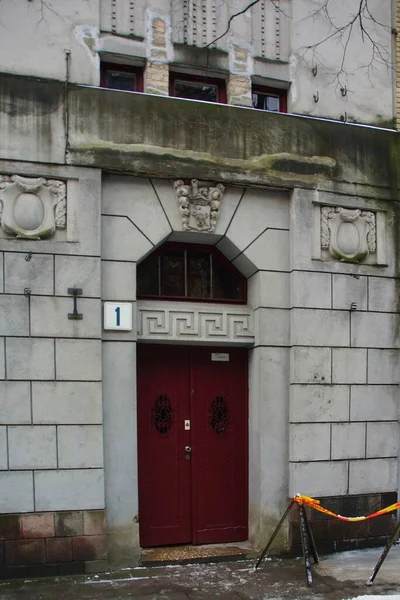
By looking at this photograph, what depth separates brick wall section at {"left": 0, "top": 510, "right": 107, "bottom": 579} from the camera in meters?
7.57

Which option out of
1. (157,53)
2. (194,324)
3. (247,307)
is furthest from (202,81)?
(194,324)

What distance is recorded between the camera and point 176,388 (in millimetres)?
8961

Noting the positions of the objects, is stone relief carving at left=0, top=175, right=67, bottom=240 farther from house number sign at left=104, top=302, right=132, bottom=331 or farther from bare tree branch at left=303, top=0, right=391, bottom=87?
bare tree branch at left=303, top=0, right=391, bottom=87

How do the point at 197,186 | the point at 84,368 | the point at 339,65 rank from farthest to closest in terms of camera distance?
the point at 339,65 < the point at 197,186 < the point at 84,368

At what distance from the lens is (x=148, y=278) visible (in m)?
8.96

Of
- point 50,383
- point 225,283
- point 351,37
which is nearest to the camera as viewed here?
point 50,383

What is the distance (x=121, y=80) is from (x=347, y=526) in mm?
6861

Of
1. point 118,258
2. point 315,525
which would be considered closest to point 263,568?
point 315,525

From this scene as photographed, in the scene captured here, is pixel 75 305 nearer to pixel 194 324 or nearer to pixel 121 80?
pixel 194 324

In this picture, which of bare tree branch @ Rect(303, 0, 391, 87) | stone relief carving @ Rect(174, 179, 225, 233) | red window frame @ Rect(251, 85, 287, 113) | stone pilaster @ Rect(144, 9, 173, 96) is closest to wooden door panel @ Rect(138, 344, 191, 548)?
stone relief carving @ Rect(174, 179, 225, 233)

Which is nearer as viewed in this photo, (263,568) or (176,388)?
(263,568)

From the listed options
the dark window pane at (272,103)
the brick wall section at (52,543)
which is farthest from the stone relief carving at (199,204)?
the brick wall section at (52,543)

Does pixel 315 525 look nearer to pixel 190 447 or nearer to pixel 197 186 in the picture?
pixel 190 447

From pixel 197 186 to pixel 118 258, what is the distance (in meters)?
1.44
